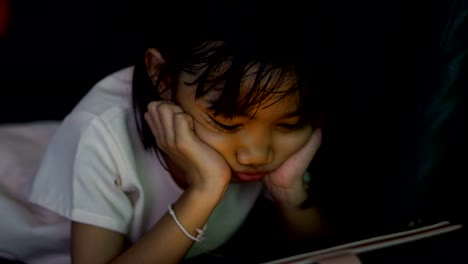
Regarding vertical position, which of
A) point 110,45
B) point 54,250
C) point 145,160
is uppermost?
point 110,45

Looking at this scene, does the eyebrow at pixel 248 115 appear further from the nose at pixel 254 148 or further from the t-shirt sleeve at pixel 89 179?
the t-shirt sleeve at pixel 89 179

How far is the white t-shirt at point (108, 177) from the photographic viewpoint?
0.91 meters

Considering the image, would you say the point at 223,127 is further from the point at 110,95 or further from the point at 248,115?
the point at 110,95

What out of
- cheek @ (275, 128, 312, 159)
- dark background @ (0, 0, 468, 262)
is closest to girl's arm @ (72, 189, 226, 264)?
cheek @ (275, 128, 312, 159)

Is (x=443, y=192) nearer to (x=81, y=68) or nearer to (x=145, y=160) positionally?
(x=145, y=160)

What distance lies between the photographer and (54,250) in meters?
1.08

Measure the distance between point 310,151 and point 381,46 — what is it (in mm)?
229

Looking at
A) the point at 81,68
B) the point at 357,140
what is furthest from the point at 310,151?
the point at 81,68

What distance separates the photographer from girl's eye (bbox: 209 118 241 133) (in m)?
0.82

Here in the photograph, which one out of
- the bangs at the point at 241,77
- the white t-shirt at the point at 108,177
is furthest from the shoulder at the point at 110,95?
the bangs at the point at 241,77

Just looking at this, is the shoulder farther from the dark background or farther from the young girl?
the dark background

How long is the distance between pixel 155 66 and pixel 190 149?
0.14m

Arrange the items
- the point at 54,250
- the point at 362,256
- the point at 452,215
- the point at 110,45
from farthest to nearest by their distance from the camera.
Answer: the point at 110,45, the point at 54,250, the point at 452,215, the point at 362,256

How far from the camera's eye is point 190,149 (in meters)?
0.85
